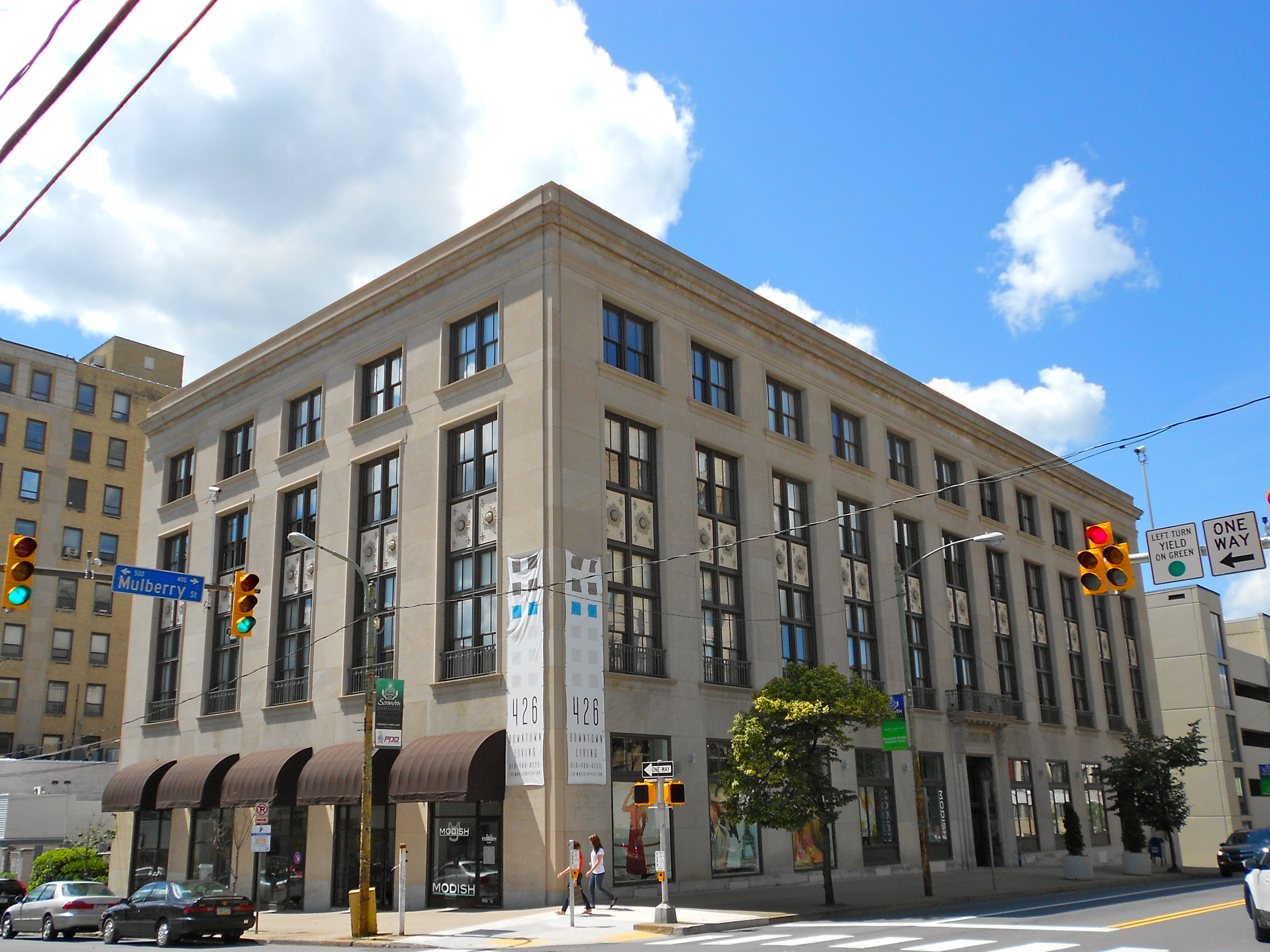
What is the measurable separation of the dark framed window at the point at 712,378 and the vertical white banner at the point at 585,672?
8.72 metres

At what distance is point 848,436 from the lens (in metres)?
42.8

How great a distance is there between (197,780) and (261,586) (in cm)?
687

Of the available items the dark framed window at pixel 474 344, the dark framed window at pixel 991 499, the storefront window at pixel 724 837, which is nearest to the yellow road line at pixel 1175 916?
the storefront window at pixel 724 837

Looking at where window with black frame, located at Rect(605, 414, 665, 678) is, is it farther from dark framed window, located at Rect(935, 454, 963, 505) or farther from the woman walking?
dark framed window, located at Rect(935, 454, 963, 505)

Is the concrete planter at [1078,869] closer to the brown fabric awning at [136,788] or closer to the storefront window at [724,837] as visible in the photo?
the storefront window at [724,837]

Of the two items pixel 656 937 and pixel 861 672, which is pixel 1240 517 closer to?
pixel 656 937

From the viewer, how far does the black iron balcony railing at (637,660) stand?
3005cm

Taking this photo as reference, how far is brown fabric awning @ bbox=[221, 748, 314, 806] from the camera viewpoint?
33.3 metres

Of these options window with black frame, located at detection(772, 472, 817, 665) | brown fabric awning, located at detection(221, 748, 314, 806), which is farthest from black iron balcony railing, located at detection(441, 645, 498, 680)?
window with black frame, located at detection(772, 472, 817, 665)

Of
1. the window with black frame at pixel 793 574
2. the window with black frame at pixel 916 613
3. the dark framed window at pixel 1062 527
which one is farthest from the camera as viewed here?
the dark framed window at pixel 1062 527

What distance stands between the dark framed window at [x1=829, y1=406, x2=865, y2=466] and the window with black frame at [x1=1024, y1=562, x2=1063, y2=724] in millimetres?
13751

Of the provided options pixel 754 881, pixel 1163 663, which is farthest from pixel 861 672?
pixel 1163 663

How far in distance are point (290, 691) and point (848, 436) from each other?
22747 mm

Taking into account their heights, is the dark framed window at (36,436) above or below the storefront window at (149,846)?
above
